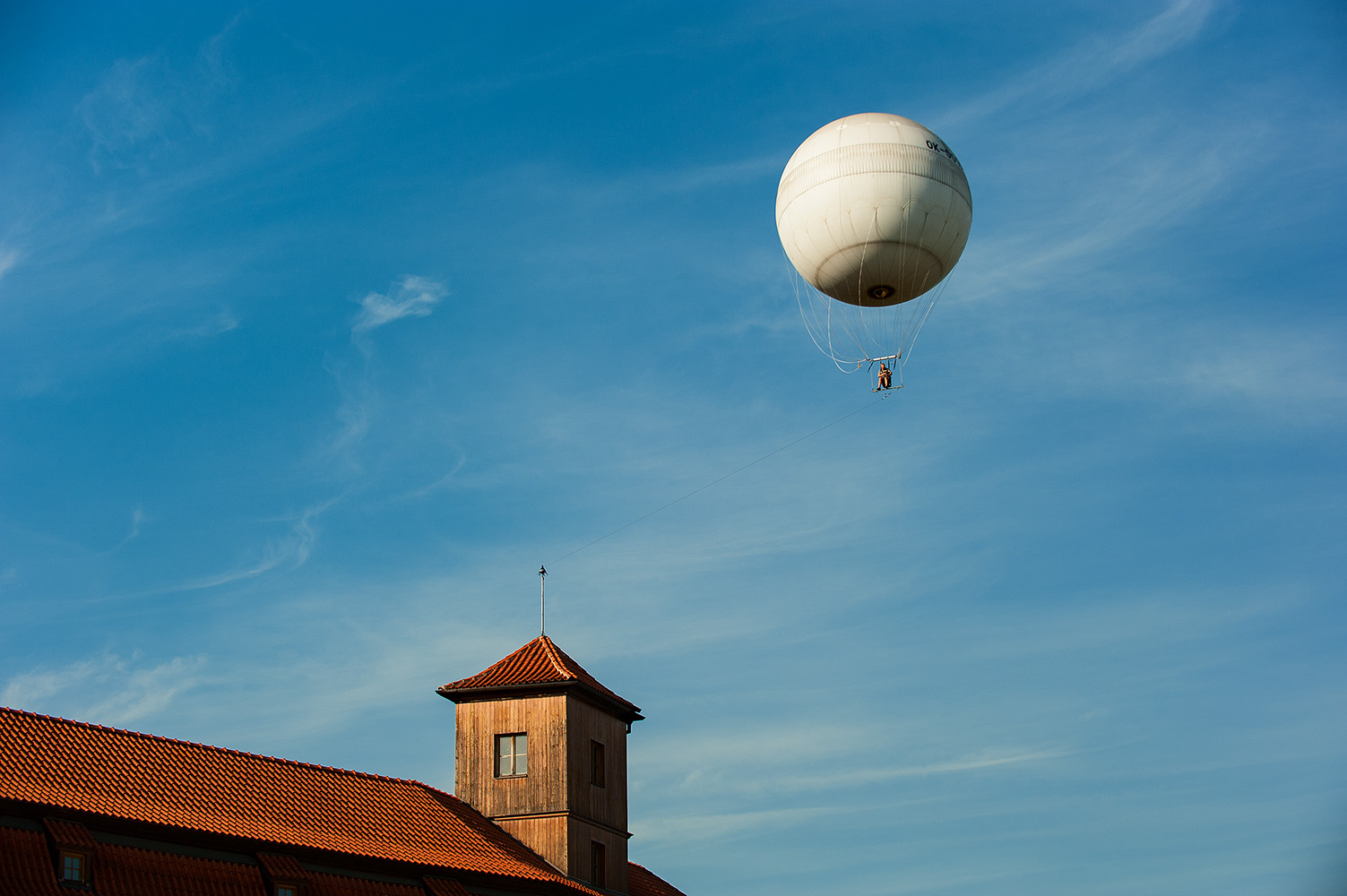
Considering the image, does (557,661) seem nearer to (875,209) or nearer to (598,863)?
(598,863)

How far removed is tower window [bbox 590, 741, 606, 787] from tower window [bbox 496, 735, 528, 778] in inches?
102

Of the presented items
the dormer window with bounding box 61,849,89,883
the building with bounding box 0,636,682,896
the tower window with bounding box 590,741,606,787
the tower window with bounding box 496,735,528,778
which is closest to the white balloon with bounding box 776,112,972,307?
the building with bounding box 0,636,682,896

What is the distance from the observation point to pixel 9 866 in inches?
1142

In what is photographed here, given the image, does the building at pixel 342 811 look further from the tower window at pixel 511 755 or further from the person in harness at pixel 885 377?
the person in harness at pixel 885 377

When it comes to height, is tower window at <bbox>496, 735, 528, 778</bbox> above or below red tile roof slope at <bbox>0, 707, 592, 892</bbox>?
above

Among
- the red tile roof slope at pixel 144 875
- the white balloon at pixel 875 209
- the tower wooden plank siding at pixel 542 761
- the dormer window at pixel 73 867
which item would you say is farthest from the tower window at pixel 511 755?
the white balloon at pixel 875 209

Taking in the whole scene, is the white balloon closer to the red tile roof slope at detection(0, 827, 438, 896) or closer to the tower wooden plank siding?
the red tile roof slope at detection(0, 827, 438, 896)

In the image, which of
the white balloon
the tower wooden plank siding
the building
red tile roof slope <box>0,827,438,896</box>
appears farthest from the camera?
the tower wooden plank siding

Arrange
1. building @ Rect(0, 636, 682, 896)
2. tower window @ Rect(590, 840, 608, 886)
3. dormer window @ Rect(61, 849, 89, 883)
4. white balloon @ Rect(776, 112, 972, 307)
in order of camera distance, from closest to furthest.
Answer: dormer window @ Rect(61, 849, 89, 883), white balloon @ Rect(776, 112, 972, 307), building @ Rect(0, 636, 682, 896), tower window @ Rect(590, 840, 608, 886)

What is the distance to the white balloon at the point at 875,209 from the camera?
30.4m

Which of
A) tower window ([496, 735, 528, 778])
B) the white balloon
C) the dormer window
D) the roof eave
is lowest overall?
the dormer window

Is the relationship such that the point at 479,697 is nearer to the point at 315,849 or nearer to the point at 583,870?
the point at 583,870

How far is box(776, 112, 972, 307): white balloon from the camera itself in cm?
3036

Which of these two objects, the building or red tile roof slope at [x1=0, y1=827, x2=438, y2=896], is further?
the building
